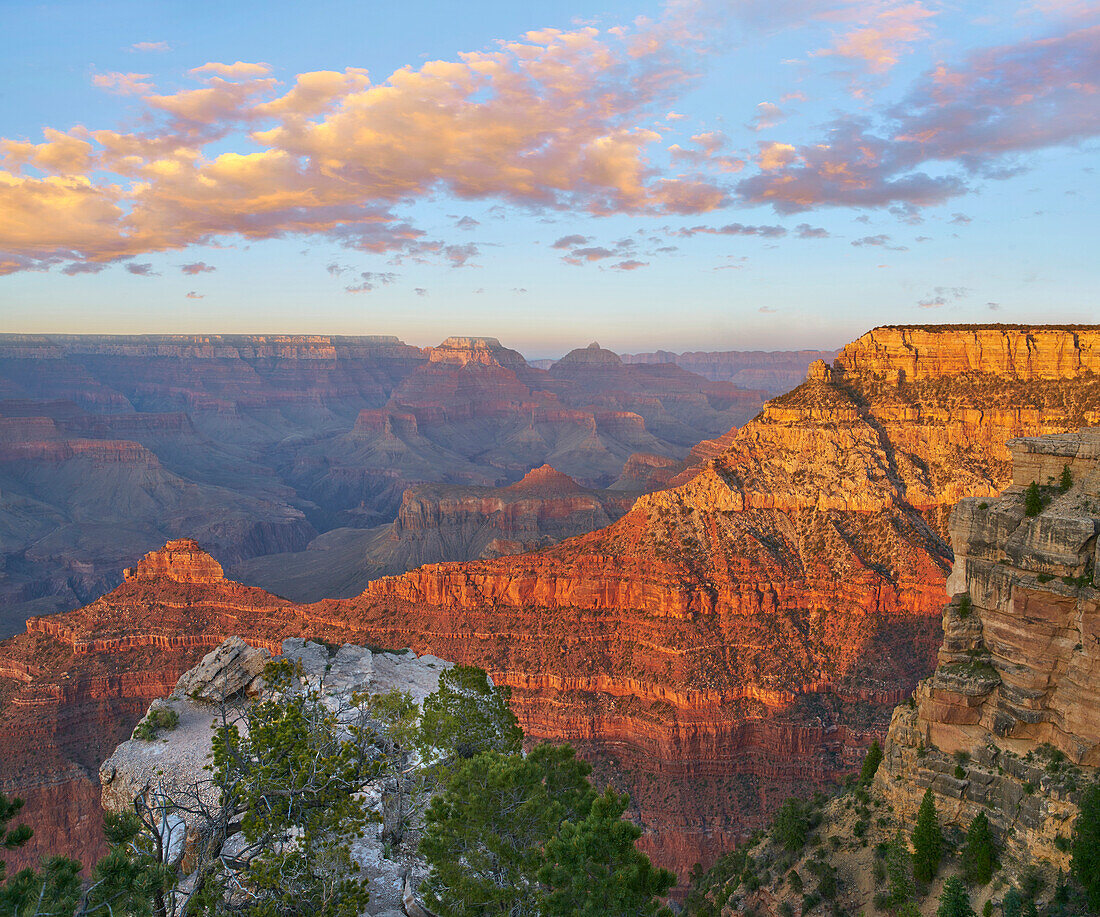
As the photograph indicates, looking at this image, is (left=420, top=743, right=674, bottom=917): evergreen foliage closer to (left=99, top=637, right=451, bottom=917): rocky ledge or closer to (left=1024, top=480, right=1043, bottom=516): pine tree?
(left=99, top=637, right=451, bottom=917): rocky ledge

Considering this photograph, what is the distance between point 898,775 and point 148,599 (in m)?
71.3

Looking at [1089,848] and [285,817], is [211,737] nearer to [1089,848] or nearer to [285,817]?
[285,817]

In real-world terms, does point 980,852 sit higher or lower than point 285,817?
lower

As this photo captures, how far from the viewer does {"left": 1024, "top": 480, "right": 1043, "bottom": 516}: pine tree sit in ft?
85.4

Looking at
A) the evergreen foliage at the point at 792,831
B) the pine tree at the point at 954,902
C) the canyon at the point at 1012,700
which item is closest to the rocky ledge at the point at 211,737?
the canyon at the point at 1012,700

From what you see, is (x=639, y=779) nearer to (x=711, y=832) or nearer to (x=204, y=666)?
(x=711, y=832)

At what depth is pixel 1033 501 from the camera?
2617 cm

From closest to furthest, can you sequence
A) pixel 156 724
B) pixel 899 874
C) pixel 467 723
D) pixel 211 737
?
pixel 899 874 → pixel 467 723 → pixel 211 737 → pixel 156 724

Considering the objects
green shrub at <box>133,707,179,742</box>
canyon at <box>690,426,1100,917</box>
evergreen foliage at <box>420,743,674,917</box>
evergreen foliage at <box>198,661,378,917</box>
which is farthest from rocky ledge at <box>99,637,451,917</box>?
canyon at <box>690,426,1100,917</box>

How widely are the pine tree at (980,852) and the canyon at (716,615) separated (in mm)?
27623

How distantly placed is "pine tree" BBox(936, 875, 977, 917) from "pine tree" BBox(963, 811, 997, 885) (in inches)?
43.2

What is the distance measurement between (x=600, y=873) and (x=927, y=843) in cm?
1250

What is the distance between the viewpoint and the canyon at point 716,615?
2174 inches

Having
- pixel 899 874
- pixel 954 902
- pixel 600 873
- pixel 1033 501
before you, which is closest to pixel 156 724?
pixel 600 873
